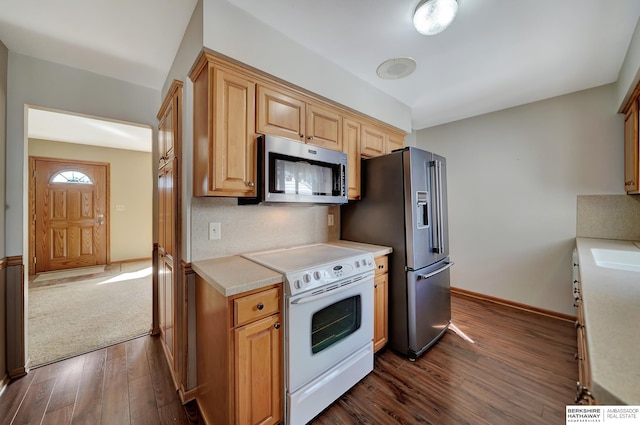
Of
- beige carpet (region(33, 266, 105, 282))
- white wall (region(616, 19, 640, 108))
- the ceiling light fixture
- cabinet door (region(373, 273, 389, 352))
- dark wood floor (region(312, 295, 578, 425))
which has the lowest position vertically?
dark wood floor (region(312, 295, 578, 425))

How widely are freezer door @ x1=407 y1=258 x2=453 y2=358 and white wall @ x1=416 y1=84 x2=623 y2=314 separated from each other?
1.29m

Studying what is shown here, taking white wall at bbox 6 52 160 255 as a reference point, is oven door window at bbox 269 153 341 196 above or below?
below

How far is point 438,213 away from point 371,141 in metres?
1.01

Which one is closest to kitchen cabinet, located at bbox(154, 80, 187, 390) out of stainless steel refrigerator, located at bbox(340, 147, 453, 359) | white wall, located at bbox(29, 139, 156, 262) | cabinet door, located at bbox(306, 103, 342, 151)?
cabinet door, located at bbox(306, 103, 342, 151)

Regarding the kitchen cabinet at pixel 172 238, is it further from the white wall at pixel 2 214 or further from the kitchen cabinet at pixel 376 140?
the kitchen cabinet at pixel 376 140

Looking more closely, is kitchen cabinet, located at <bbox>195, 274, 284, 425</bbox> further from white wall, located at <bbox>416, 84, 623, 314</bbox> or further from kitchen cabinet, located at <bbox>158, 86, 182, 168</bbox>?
white wall, located at <bbox>416, 84, 623, 314</bbox>

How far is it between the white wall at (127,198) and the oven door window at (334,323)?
18.5 feet

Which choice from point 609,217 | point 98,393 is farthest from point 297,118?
point 609,217

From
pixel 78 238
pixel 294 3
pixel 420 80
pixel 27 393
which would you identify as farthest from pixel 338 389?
pixel 78 238

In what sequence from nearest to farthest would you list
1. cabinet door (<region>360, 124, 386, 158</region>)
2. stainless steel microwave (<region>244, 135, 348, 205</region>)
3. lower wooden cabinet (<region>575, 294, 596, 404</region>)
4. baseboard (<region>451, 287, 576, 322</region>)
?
lower wooden cabinet (<region>575, 294, 596, 404</region>) < stainless steel microwave (<region>244, 135, 348, 205</region>) < cabinet door (<region>360, 124, 386, 158</region>) < baseboard (<region>451, 287, 576, 322</region>)

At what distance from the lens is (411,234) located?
203 centimetres

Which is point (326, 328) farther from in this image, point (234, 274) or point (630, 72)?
point (630, 72)

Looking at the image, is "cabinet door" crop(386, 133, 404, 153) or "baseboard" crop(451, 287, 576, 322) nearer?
"baseboard" crop(451, 287, 576, 322)

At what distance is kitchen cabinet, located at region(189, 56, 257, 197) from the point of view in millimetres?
1483
